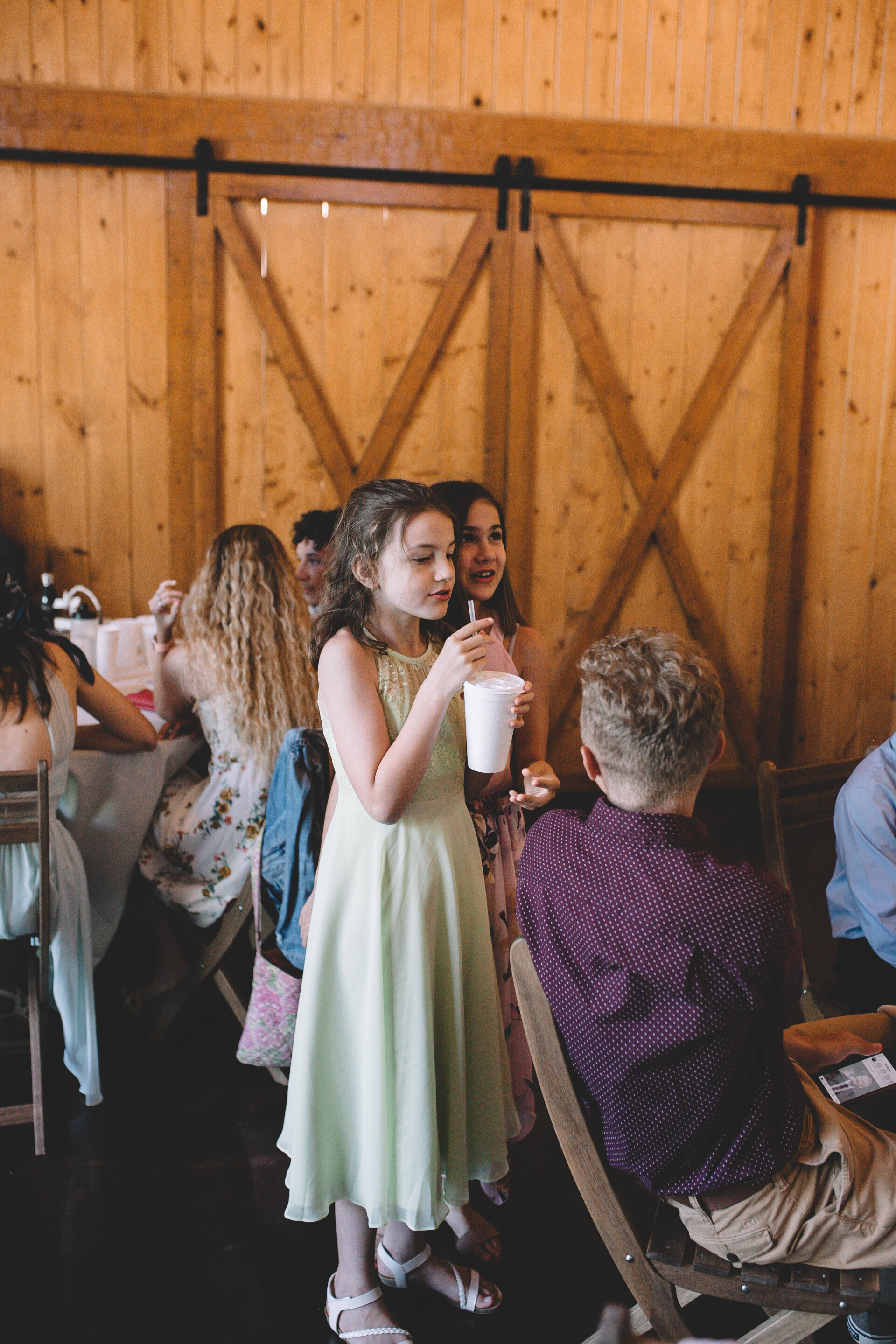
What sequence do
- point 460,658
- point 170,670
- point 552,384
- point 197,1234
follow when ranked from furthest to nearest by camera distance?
point 552,384 → point 170,670 → point 197,1234 → point 460,658

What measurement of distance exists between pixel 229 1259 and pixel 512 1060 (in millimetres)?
710

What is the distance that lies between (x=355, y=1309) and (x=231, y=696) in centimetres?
151

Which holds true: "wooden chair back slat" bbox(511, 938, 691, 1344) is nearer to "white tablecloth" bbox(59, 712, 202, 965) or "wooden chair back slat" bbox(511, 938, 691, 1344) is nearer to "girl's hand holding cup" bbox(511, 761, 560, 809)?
"girl's hand holding cup" bbox(511, 761, 560, 809)

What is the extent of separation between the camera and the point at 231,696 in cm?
282

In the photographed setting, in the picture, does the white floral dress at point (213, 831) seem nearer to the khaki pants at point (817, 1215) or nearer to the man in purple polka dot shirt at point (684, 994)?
the man in purple polka dot shirt at point (684, 994)

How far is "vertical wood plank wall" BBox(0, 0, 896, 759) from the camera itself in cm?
475

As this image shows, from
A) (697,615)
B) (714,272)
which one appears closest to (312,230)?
(714,272)

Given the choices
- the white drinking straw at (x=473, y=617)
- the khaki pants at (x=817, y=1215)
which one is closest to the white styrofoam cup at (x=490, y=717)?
the white drinking straw at (x=473, y=617)

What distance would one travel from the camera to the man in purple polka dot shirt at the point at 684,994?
1285 mm

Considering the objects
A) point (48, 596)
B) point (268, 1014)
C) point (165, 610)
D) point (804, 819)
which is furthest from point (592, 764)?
point (48, 596)

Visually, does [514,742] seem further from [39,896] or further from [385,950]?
[39,896]

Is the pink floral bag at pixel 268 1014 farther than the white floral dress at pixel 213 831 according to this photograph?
No

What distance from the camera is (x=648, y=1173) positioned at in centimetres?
140

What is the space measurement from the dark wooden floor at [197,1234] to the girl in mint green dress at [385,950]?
0.82ft
